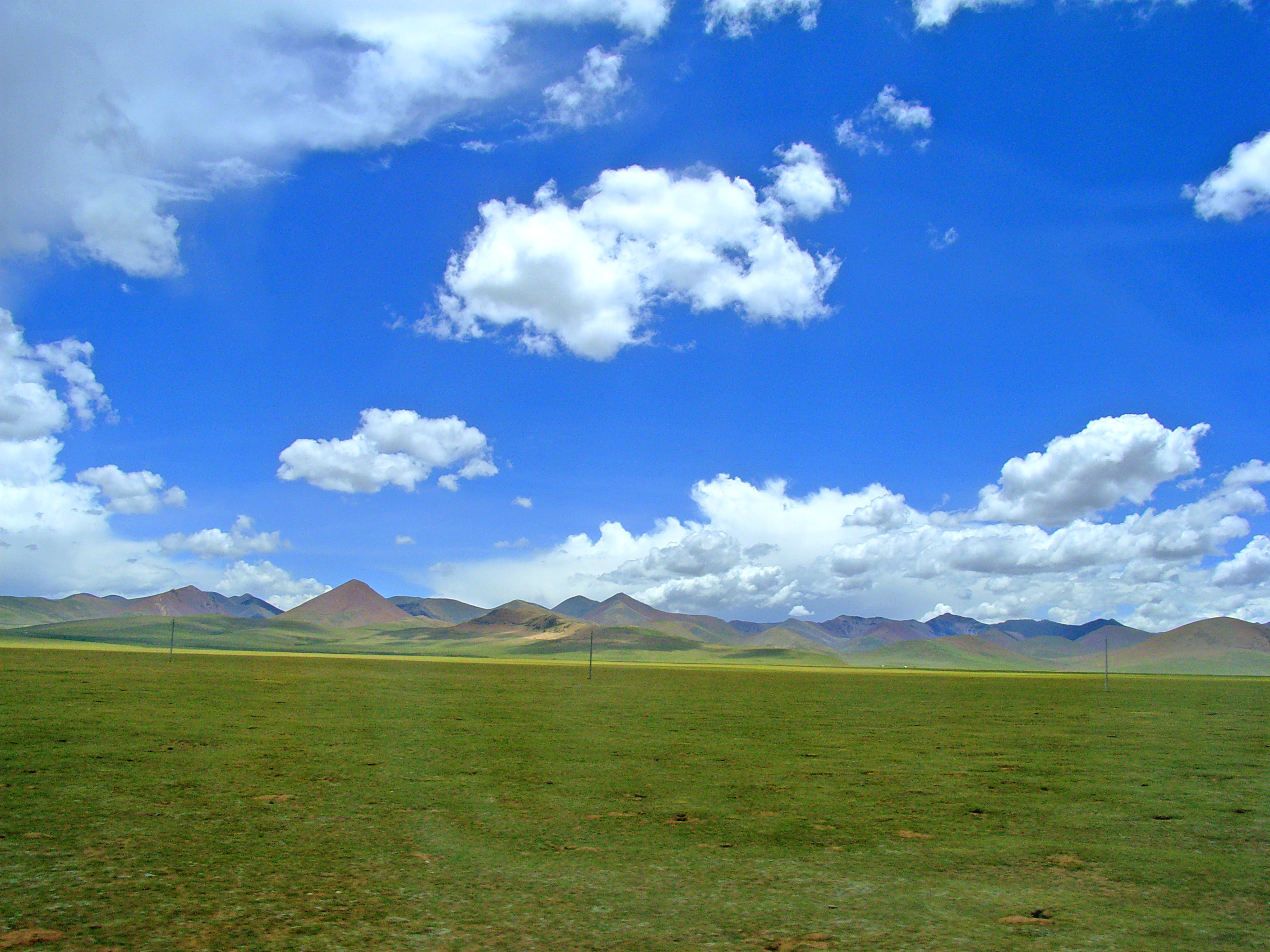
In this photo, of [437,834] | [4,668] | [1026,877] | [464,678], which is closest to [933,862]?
[1026,877]

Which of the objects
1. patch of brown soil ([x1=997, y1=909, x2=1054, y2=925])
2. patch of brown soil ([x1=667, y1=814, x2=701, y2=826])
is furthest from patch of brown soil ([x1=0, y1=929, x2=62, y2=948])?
patch of brown soil ([x1=997, y1=909, x2=1054, y2=925])

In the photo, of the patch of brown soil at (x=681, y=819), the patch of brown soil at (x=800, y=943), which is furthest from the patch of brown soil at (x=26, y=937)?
the patch of brown soil at (x=681, y=819)

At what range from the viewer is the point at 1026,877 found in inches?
499

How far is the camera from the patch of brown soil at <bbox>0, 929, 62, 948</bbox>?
345 inches

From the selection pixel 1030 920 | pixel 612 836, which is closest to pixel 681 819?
pixel 612 836

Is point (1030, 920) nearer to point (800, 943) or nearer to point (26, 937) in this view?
point (800, 943)

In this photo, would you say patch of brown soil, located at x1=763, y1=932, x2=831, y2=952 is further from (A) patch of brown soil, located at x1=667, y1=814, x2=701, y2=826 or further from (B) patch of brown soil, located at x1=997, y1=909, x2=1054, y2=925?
(A) patch of brown soil, located at x1=667, y1=814, x2=701, y2=826

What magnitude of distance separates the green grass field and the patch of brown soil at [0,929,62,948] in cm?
15

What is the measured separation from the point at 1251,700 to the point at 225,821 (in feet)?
288

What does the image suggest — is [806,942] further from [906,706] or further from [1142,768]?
[906,706]

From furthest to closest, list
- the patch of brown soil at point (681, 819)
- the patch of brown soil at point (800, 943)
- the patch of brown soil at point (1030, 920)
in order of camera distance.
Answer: the patch of brown soil at point (681, 819) → the patch of brown soil at point (1030, 920) → the patch of brown soil at point (800, 943)

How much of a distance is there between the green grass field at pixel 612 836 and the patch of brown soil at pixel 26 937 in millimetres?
151

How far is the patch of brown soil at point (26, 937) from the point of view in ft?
28.8

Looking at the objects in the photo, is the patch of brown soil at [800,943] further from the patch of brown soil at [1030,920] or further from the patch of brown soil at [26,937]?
the patch of brown soil at [26,937]
